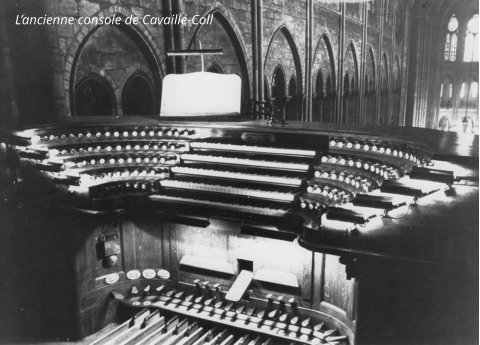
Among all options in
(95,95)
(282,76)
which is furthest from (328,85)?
(95,95)

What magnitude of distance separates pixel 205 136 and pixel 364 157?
163 cm

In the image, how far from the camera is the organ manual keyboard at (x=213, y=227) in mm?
2842

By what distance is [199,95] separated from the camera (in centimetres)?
430

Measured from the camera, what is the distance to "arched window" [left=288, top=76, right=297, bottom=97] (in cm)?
1050

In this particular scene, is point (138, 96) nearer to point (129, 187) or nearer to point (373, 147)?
point (129, 187)

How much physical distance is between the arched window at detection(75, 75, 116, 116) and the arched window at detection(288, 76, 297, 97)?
220 inches

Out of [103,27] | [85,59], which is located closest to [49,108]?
[85,59]

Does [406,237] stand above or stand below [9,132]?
below

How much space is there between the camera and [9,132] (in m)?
3.89

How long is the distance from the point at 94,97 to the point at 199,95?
231cm

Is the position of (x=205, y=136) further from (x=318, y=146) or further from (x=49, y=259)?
(x=49, y=259)

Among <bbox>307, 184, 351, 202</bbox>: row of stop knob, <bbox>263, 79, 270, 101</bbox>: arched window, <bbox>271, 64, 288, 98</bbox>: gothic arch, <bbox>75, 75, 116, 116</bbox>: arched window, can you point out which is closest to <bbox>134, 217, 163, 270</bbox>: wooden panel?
<bbox>307, 184, 351, 202</bbox>: row of stop knob

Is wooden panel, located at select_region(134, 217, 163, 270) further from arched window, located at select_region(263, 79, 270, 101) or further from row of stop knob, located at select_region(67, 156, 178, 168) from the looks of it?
arched window, located at select_region(263, 79, 270, 101)

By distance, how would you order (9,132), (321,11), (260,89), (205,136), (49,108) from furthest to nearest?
(321,11) < (260,89) < (49,108) < (205,136) < (9,132)
